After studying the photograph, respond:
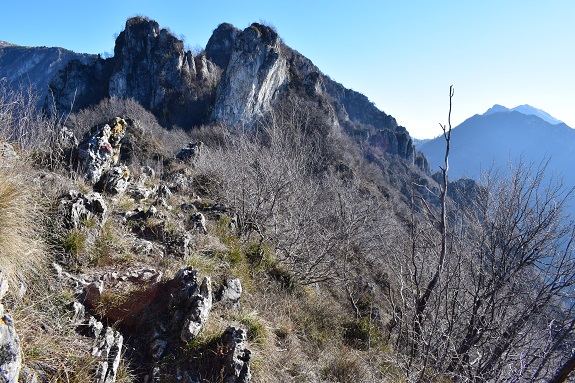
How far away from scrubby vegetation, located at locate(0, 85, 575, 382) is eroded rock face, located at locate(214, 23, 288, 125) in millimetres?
30887

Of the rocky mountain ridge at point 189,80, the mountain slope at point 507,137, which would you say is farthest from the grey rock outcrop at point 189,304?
the mountain slope at point 507,137

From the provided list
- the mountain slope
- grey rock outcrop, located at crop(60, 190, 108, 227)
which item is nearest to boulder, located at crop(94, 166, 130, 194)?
grey rock outcrop, located at crop(60, 190, 108, 227)

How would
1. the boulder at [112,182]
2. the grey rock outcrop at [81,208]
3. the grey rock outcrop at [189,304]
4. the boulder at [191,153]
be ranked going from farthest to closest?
the boulder at [191,153] < the boulder at [112,182] < the grey rock outcrop at [81,208] < the grey rock outcrop at [189,304]

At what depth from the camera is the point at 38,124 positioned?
500 cm

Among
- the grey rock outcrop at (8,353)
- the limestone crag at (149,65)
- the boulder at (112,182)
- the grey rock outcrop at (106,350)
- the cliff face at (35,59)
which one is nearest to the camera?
the grey rock outcrop at (8,353)

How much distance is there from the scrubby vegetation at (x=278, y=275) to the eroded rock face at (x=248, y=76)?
30887 millimetres

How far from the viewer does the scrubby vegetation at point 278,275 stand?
105 inches

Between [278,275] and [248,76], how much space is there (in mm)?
35185

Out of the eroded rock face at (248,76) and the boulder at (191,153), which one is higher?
the eroded rock face at (248,76)

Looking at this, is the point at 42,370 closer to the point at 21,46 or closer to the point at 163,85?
the point at 163,85

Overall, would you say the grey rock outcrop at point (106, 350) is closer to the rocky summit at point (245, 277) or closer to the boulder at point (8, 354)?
the rocky summit at point (245, 277)

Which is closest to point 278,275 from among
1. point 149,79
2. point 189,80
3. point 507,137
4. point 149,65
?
point 189,80

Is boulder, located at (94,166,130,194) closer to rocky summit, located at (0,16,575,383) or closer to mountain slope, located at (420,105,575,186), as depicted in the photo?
rocky summit, located at (0,16,575,383)

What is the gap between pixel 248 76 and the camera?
3775 cm
